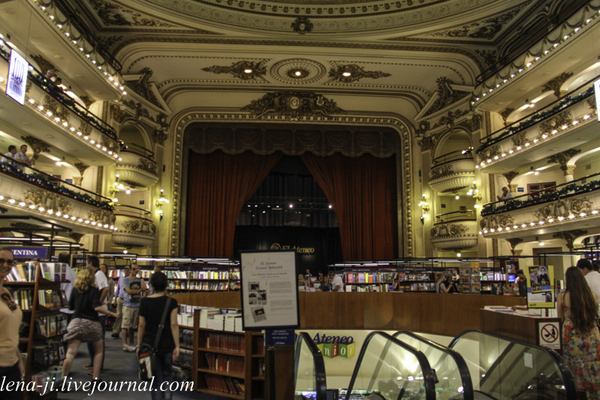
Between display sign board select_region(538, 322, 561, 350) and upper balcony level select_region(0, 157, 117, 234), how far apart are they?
9254 millimetres

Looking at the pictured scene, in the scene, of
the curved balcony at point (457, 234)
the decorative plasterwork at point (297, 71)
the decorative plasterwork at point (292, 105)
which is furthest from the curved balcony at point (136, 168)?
the curved balcony at point (457, 234)

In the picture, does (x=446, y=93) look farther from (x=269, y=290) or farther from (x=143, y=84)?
(x=269, y=290)

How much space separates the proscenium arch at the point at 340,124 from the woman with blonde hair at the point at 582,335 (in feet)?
44.6

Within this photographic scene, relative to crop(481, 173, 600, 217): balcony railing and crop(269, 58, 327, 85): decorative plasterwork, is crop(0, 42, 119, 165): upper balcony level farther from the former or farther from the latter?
crop(481, 173, 600, 217): balcony railing

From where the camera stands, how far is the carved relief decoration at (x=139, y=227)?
1448cm

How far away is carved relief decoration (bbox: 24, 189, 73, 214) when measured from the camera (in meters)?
9.87

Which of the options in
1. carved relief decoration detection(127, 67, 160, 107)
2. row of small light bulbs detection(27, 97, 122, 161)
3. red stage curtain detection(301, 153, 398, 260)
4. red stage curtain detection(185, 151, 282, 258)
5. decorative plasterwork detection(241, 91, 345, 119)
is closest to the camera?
row of small light bulbs detection(27, 97, 122, 161)

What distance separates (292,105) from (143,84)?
5733 millimetres

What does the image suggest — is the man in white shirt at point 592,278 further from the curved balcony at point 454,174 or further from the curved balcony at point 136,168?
the curved balcony at point 136,168

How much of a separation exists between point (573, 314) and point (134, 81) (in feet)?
49.5

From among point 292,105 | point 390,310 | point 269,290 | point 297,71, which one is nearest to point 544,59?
point 390,310

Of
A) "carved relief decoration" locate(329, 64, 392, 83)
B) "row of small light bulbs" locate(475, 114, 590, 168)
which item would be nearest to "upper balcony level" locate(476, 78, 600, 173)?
"row of small light bulbs" locate(475, 114, 590, 168)

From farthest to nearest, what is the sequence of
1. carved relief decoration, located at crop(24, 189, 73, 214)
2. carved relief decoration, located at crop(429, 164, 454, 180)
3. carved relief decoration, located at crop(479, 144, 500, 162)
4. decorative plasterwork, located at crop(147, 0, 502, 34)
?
carved relief decoration, located at crop(429, 164, 454, 180)
carved relief decoration, located at crop(479, 144, 500, 162)
decorative plasterwork, located at crop(147, 0, 502, 34)
carved relief decoration, located at crop(24, 189, 73, 214)

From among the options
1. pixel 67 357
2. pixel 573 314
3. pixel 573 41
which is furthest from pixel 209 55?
pixel 573 314
